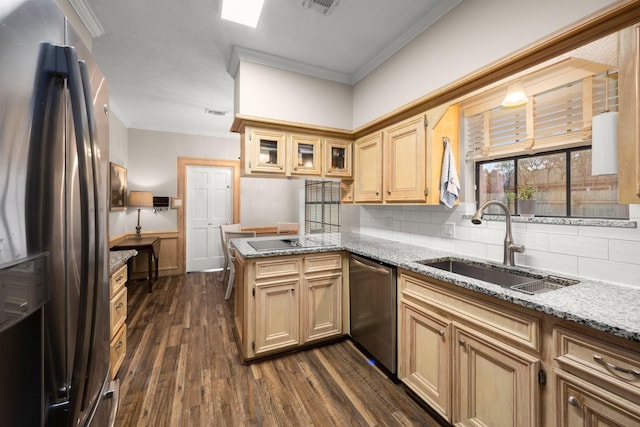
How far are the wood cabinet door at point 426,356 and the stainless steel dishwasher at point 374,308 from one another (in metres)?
0.09

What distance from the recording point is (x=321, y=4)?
202 cm

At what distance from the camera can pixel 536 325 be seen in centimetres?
113

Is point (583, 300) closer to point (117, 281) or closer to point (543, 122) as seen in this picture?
point (543, 122)

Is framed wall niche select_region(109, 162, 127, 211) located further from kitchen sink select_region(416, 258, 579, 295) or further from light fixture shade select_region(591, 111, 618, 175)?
light fixture shade select_region(591, 111, 618, 175)

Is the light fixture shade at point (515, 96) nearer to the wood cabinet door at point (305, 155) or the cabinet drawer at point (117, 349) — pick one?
the wood cabinet door at point (305, 155)

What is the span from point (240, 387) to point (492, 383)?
1594 mm

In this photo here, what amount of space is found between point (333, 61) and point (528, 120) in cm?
191

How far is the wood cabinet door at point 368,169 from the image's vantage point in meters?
2.66

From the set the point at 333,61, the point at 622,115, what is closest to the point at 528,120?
the point at 622,115

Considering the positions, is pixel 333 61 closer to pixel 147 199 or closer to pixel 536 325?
pixel 536 325

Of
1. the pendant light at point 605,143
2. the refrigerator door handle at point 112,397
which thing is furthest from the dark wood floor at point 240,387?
the pendant light at point 605,143

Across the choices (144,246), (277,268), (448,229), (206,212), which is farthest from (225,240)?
(448,229)

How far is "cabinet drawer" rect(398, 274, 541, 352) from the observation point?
1158 mm

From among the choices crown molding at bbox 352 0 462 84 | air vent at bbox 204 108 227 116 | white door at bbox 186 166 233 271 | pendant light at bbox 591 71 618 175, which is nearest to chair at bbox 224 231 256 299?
white door at bbox 186 166 233 271
